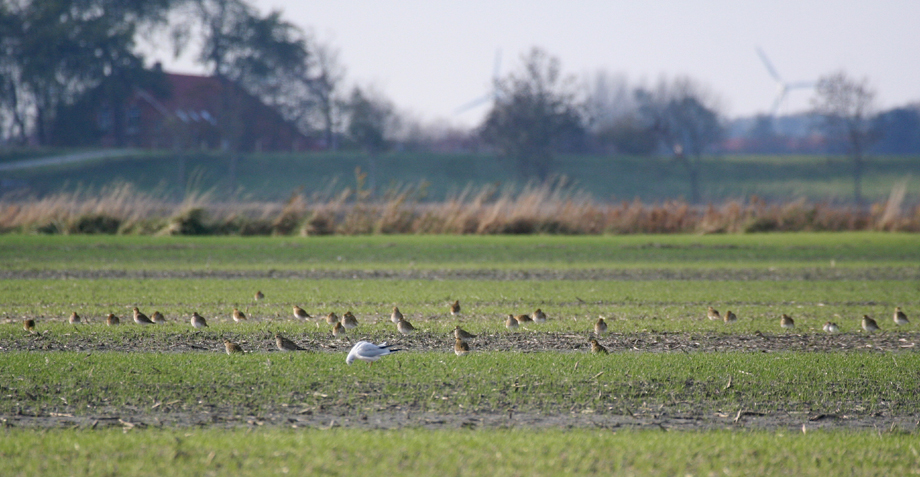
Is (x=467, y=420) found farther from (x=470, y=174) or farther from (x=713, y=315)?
(x=470, y=174)

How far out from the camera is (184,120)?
72.5 meters

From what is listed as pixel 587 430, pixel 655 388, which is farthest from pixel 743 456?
pixel 655 388

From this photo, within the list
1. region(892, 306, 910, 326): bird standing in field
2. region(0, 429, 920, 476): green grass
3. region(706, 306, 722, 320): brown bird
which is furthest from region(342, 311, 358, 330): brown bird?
region(892, 306, 910, 326): bird standing in field

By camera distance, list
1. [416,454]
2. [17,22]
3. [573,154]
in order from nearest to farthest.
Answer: [416,454]
[17,22]
[573,154]

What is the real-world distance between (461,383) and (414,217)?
72.0 ft

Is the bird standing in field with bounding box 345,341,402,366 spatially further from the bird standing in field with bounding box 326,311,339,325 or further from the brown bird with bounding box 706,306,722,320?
the brown bird with bounding box 706,306,722,320

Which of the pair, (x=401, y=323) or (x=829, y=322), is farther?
(x=829, y=322)

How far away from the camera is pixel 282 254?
21.2 metres

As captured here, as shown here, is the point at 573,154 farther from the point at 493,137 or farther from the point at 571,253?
the point at 571,253

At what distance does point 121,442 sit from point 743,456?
3702mm

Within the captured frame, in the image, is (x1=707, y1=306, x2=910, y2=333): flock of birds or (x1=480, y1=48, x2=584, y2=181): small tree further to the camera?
(x1=480, y1=48, x2=584, y2=181): small tree

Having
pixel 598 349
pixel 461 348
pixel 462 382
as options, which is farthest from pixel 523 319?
pixel 462 382

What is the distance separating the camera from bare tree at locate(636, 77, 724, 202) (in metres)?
82.0

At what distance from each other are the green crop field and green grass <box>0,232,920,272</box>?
3.65 metres
